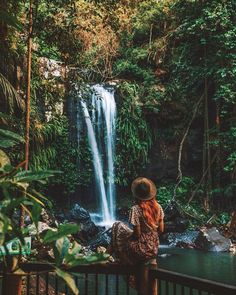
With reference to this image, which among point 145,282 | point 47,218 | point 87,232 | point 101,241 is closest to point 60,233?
point 145,282

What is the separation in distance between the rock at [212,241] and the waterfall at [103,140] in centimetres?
398

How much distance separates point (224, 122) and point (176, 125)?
1.70m

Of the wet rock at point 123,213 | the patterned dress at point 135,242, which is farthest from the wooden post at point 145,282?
the wet rock at point 123,213

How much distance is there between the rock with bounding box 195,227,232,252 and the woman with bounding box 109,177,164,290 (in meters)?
8.35

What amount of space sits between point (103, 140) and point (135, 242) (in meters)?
12.6

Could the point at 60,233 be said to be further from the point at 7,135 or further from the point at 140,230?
the point at 140,230

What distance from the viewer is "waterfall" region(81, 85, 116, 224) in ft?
52.7

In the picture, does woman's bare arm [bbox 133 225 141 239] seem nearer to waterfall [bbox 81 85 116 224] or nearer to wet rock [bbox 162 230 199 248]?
wet rock [bbox 162 230 199 248]

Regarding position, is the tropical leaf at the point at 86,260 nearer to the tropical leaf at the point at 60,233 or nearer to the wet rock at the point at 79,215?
the tropical leaf at the point at 60,233

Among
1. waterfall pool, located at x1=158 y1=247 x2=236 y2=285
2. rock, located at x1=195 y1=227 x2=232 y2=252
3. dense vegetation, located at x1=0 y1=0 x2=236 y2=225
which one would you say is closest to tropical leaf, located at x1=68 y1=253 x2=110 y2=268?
waterfall pool, located at x1=158 y1=247 x2=236 y2=285

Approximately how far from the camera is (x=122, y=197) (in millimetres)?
16516

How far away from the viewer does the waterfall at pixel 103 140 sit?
632 inches

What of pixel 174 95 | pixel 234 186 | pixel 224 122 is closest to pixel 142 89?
pixel 174 95

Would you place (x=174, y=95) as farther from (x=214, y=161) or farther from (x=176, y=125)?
(x=214, y=161)
